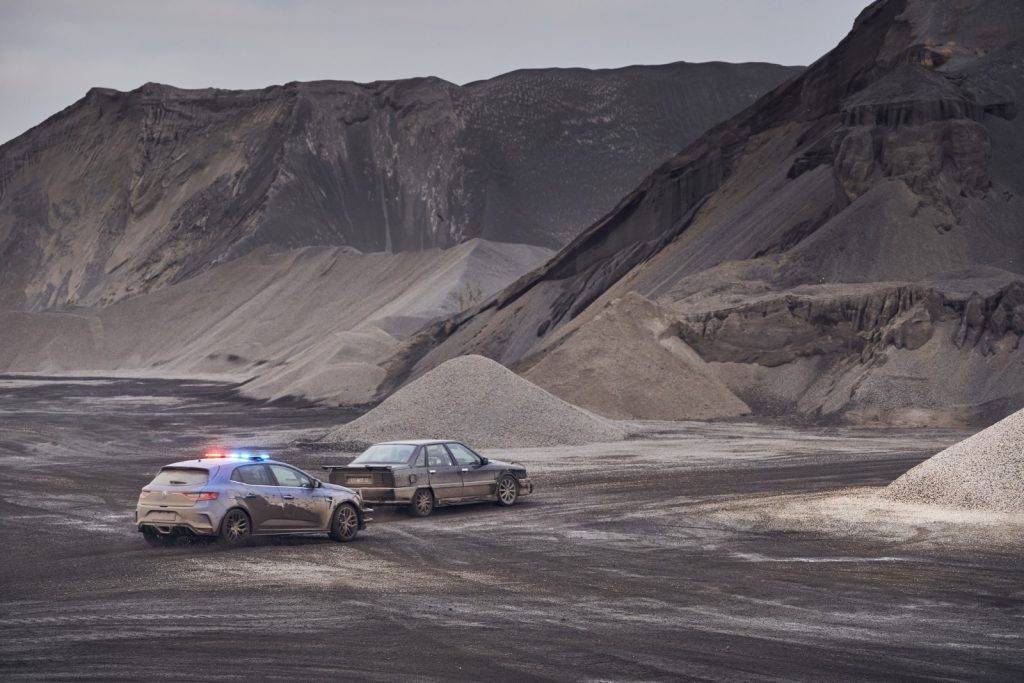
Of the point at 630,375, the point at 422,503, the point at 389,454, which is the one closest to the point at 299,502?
the point at 422,503

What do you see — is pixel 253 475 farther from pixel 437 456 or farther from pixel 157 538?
pixel 437 456

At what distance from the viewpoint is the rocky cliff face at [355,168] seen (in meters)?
129

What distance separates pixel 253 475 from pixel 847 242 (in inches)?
1782

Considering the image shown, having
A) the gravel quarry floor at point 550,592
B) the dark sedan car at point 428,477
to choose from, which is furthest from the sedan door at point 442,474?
the gravel quarry floor at point 550,592

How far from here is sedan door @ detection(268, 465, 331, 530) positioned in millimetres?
18797

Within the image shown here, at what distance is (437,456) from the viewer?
23000mm

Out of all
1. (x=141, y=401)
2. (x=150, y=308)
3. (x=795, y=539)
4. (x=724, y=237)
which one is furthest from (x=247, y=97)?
(x=795, y=539)

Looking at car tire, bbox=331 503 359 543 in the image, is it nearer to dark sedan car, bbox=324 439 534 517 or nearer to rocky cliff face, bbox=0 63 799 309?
dark sedan car, bbox=324 439 534 517

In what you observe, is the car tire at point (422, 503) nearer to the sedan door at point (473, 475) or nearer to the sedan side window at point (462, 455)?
the sedan door at point (473, 475)

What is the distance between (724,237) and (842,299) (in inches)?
605

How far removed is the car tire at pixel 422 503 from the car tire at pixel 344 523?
2876 mm

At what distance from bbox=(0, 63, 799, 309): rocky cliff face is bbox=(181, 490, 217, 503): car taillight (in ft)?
352

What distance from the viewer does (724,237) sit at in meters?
68.2

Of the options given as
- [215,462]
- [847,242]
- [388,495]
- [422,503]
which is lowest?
[422,503]
